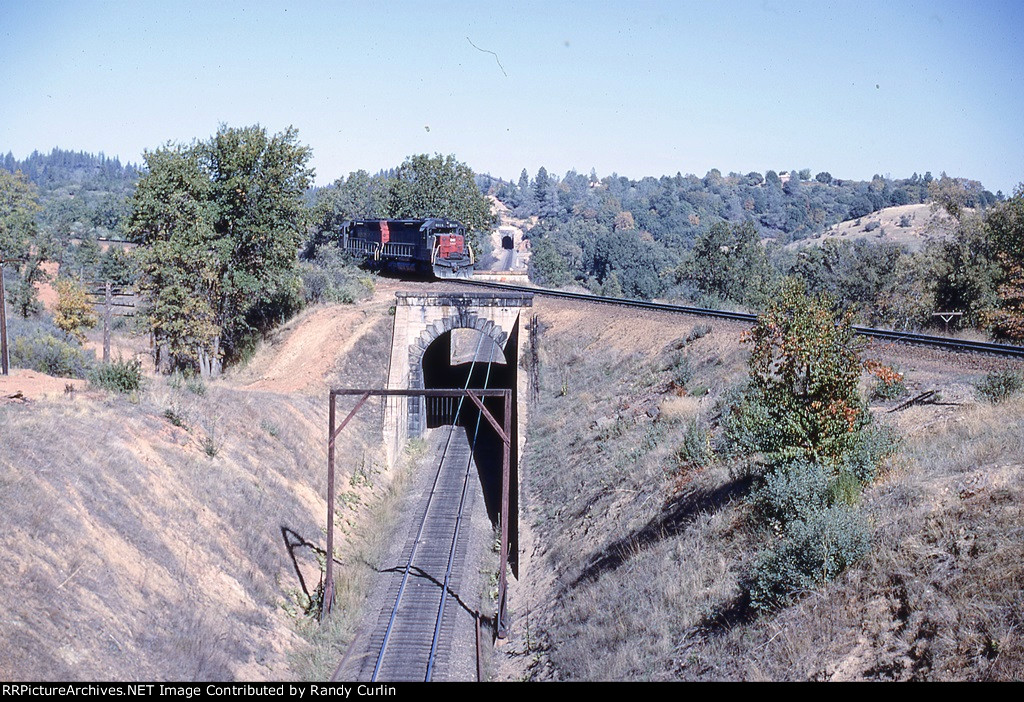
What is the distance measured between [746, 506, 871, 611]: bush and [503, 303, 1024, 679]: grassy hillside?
0.73ft

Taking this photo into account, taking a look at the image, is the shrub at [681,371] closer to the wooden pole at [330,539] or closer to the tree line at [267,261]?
the tree line at [267,261]

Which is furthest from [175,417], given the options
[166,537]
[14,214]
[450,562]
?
[14,214]

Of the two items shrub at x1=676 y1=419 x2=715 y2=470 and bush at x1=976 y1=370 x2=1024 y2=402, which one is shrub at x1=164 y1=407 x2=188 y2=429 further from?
bush at x1=976 y1=370 x2=1024 y2=402

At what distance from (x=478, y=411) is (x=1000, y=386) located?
3001 centimetres

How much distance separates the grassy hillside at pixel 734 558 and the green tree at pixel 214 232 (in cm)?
1737

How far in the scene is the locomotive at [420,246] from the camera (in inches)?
1937

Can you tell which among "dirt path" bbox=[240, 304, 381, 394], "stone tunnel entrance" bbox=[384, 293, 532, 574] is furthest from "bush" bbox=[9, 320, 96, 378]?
"stone tunnel entrance" bbox=[384, 293, 532, 574]

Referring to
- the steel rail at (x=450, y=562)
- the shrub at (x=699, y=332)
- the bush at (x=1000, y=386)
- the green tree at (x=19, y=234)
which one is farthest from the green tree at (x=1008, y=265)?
the green tree at (x=19, y=234)

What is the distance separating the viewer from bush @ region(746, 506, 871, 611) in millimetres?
11352

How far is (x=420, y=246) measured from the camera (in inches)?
1970

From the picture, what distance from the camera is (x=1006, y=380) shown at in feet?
54.8

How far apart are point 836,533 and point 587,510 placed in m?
11.1

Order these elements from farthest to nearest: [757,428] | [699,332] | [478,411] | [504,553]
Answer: [478,411], [699,332], [504,553], [757,428]

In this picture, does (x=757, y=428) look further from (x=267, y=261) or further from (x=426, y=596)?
(x=267, y=261)
